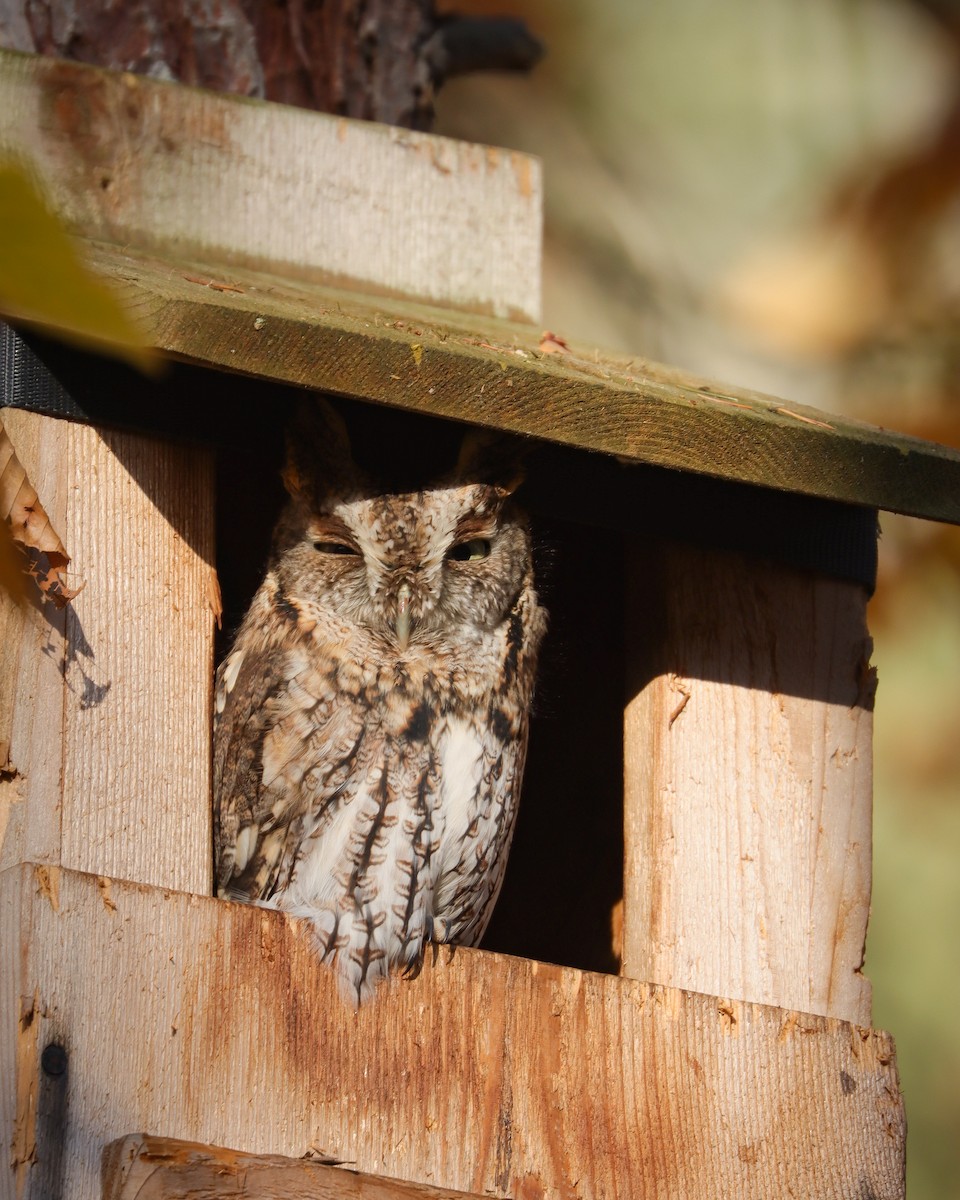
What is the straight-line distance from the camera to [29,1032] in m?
1.95

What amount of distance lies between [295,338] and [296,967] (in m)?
0.79

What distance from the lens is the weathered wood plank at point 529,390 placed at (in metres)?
2.11

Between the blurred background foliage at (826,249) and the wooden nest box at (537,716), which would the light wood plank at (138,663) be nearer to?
the wooden nest box at (537,716)

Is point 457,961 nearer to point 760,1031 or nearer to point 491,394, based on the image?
point 760,1031

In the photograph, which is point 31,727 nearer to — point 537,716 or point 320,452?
point 320,452

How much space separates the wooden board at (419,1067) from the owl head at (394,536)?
62cm

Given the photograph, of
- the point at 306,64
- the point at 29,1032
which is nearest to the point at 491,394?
the point at 29,1032

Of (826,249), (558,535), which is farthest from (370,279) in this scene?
(826,249)

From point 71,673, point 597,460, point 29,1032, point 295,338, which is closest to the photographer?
point 29,1032

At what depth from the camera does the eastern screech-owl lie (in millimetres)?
2600

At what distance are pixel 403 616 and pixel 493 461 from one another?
303 mm

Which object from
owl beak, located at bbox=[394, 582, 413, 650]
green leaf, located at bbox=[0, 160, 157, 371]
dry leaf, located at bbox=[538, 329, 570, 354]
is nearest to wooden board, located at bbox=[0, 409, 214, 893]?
owl beak, located at bbox=[394, 582, 413, 650]

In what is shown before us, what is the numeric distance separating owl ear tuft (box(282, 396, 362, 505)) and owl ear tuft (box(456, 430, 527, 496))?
7.1 inches

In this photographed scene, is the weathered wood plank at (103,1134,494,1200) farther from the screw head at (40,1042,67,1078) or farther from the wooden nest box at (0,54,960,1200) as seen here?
the screw head at (40,1042,67,1078)
